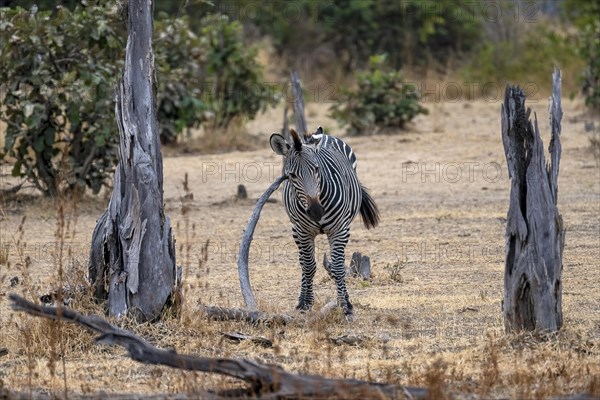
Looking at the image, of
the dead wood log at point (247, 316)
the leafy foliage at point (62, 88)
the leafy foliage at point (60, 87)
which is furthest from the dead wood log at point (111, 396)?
the leafy foliage at point (60, 87)

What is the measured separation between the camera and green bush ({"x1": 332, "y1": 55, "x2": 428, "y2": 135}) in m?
20.4

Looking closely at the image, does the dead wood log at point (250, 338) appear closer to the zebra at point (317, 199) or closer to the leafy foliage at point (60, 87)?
the zebra at point (317, 199)

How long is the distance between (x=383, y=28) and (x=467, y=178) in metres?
15.1

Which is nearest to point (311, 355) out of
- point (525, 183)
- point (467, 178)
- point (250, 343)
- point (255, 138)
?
point (250, 343)

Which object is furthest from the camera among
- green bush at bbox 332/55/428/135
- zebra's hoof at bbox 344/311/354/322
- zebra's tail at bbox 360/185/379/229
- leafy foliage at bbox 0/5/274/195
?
green bush at bbox 332/55/428/135

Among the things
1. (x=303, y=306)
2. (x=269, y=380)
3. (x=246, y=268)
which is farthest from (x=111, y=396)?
(x=303, y=306)

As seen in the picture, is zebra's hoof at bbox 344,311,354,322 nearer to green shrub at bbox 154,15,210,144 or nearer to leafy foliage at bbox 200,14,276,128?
green shrub at bbox 154,15,210,144

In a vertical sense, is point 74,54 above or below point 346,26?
Result: below

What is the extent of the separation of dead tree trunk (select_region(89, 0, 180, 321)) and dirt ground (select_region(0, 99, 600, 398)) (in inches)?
8.0

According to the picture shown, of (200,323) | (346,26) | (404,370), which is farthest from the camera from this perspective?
(346,26)

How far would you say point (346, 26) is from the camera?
30.4 m

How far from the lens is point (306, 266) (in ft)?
28.1

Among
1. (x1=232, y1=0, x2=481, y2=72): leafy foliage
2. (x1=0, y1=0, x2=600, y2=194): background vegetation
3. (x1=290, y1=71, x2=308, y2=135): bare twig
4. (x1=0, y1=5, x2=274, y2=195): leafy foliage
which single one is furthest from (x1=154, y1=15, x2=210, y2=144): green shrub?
(x1=232, y1=0, x2=481, y2=72): leafy foliage

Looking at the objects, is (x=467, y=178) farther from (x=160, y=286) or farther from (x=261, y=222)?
(x=160, y=286)
